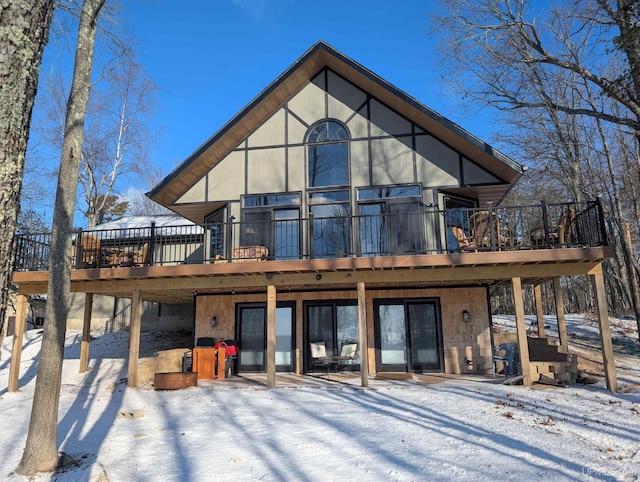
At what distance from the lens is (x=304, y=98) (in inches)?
481

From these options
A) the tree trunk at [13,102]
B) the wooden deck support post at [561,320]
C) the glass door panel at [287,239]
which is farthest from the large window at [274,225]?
the tree trunk at [13,102]

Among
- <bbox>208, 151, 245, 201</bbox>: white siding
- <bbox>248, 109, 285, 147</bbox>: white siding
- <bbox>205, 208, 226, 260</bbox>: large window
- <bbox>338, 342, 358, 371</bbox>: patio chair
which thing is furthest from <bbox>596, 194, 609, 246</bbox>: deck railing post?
<bbox>205, 208, 226, 260</bbox>: large window

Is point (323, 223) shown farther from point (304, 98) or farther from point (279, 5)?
point (279, 5)

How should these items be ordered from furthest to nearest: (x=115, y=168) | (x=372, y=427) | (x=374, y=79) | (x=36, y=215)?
1. (x=115, y=168)
2. (x=36, y=215)
3. (x=374, y=79)
4. (x=372, y=427)

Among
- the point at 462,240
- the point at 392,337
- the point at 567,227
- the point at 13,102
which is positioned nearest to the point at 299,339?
the point at 392,337

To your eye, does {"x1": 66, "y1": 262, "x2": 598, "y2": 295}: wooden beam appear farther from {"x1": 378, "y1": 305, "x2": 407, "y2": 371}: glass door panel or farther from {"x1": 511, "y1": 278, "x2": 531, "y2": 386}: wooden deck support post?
{"x1": 378, "y1": 305, "x2": 407, "y2": 371}: glass door panel

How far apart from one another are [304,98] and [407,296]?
5826mm

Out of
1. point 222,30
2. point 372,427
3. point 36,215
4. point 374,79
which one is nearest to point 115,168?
point 36,215

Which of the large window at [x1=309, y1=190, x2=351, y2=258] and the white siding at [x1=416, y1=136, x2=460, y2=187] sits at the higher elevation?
the white siding at [x1=416, y1=136, x2=460, y2=187]

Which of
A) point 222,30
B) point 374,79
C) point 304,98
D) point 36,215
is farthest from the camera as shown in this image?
point 36,215

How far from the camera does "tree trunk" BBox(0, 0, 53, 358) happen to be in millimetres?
2162

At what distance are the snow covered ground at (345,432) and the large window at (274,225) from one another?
353cm

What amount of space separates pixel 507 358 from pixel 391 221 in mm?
4094

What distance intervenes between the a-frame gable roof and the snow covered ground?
488cm
